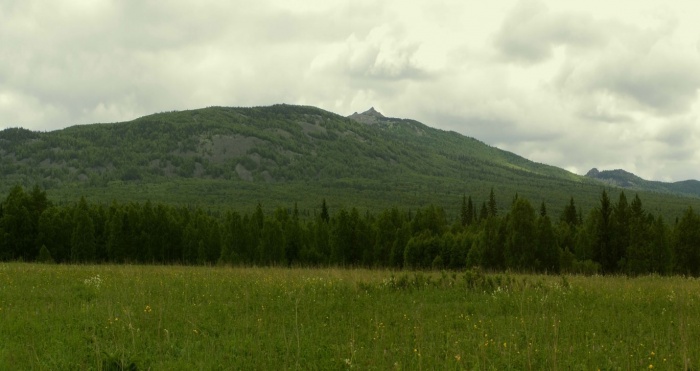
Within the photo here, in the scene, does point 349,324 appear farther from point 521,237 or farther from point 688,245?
point 688,245

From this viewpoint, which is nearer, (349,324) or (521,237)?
→ (349,324)

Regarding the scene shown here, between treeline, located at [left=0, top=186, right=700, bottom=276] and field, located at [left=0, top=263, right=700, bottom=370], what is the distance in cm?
2914

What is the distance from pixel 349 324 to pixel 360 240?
154 feet

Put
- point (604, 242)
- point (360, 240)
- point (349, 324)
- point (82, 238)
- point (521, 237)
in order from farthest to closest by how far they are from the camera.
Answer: point (360, 240)
point (604, 242)
point (82, 238)
point (521, 237)
point (349, 324)

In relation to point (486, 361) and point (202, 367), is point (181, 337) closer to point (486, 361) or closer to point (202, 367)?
point (202, 367)

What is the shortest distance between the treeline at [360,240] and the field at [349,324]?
2914 cm

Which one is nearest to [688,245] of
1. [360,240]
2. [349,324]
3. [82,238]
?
[360,240]

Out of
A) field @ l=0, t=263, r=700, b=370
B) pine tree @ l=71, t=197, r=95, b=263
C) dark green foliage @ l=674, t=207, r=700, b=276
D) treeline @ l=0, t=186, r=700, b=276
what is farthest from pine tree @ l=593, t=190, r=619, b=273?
pine tree @ l=71, t=197, r=95, b=263

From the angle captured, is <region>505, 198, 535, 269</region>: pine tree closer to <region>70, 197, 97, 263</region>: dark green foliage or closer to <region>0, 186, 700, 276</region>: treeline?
<region>0, 186, 700, 276</region>: treeline

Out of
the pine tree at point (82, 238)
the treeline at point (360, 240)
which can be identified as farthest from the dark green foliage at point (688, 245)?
the pine tree at point (82, 238)

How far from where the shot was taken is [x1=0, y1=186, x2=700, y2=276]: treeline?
1842 inches

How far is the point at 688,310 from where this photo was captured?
1241 centimetres

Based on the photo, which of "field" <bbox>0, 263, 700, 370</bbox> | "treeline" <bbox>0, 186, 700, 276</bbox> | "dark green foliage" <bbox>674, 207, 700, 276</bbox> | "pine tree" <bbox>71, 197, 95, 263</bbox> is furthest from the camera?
"dark green foliage" <bbox>674, 207, 700, 276</bbox>

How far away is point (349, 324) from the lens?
1145 centimetres
